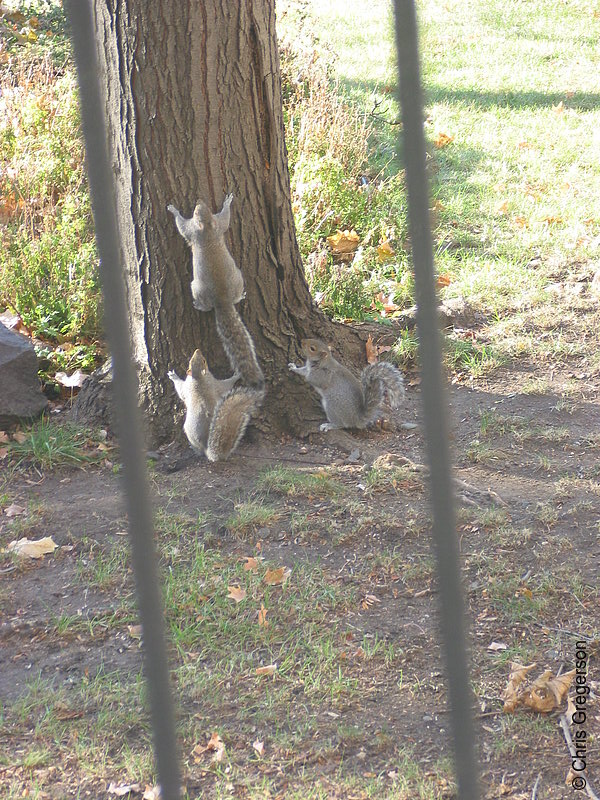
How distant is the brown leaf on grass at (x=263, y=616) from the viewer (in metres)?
3.10

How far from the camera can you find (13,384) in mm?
4672

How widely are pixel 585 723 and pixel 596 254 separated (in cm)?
445

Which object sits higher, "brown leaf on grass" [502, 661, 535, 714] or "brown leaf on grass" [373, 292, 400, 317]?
"brown leaf on grass" [373, 292, 400, 317]

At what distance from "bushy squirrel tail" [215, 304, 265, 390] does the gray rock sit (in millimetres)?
1144

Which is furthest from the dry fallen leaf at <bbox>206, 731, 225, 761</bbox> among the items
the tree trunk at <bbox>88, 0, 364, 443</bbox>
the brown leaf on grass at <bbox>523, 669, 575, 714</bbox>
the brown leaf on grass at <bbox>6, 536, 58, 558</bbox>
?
the tree trunk at <bbox>88, 0, 364, 443</bbox>

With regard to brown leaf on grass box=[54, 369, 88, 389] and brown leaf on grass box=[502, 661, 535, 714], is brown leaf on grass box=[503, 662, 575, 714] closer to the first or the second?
brown leaf on grass box=[502, 661, 535, 714]

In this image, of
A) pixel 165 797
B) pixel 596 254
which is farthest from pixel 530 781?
pixel 596 254

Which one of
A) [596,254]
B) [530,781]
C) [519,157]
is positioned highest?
[519,157]

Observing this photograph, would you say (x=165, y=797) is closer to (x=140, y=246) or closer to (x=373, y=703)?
(x=373, y=703)

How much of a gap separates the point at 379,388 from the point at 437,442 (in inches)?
133

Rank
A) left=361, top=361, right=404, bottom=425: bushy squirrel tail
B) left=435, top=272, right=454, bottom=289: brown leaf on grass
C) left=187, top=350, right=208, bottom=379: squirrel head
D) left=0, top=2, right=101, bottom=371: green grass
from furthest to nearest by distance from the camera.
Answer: left=435, top=272, right=454, bottom=289: brown leaf on grass < left=0, top=2, right=101, bottom=371: green grass < left=361, top=361, right=404, bottom=425: bushy squirrel tail < left=187, top=350, right=208, bottom=379: squirrel head

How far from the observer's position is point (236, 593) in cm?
327

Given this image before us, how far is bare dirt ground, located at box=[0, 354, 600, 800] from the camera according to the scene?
250cm

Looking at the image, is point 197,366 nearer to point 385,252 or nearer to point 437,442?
point 385,252
